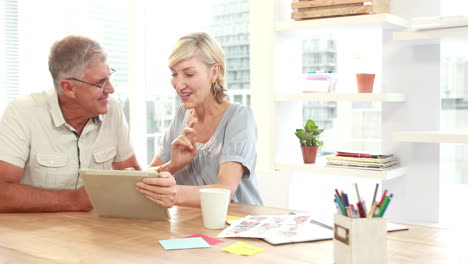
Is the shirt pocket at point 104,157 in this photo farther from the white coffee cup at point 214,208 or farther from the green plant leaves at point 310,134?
the green plant leaves at point 310,134

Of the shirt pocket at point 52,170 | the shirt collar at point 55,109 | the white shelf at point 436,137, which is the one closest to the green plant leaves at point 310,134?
the white shelf at point 436,137

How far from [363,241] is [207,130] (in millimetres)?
1123

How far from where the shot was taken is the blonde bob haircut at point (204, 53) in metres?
2.06

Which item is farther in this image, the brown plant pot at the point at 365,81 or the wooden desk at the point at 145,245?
the brown plant pot at the point at 365,81

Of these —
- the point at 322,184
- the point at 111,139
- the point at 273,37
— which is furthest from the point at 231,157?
the point at 322,184

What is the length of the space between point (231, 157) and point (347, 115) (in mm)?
1604

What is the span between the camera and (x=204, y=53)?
82.4 inches

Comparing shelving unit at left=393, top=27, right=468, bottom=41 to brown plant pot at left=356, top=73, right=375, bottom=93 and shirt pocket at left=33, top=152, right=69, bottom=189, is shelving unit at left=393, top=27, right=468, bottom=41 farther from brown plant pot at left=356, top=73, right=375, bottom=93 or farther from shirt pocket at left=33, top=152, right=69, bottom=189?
shirt pocket at left=33, top=152, right=69, bottom=189

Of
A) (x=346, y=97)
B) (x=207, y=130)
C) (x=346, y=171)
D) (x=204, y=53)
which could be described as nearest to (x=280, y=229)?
(x=207, y=130)

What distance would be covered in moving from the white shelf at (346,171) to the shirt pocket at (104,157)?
3.02ft

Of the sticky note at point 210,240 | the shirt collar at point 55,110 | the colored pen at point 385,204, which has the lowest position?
the sticky note at point 210,240

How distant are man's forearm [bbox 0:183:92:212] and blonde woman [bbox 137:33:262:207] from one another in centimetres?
38

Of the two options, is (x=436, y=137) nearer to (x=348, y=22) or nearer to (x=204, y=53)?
(x=348, y=22)

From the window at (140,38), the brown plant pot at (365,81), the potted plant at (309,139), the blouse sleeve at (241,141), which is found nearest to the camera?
the blouse sleeve at (241,141)
